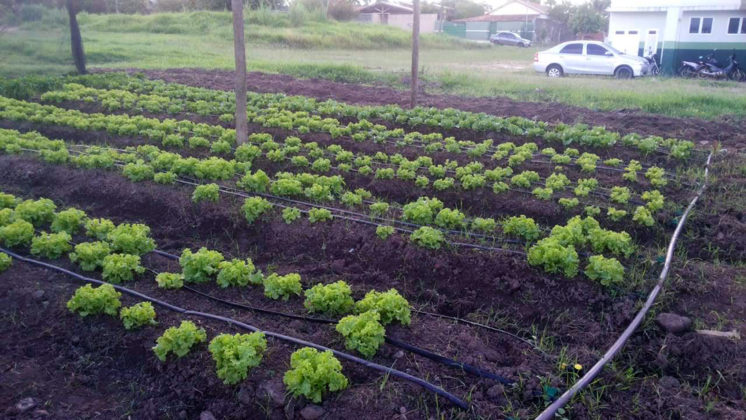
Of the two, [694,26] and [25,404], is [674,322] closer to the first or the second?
[25,404]

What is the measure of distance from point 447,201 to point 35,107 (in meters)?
10.5

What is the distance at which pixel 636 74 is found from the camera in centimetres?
2147

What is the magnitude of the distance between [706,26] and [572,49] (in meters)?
7.17

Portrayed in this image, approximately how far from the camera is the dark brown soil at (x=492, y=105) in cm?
1196

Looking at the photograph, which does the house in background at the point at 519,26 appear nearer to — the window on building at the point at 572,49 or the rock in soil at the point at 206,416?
the window on building at the point at 572,49

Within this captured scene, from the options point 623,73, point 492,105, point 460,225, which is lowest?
point 460,225

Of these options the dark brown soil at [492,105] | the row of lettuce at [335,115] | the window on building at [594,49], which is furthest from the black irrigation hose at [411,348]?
the window on building at [594,49]

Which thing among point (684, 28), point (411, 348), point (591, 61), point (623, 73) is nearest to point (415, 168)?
point (411, 348)

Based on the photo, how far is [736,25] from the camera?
23.7m

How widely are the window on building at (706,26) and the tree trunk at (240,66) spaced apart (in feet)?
75.8

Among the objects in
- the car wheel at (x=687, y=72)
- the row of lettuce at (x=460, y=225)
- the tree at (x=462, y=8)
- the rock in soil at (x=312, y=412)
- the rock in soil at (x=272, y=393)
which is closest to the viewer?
the rock in soil at (x=312, y=412)

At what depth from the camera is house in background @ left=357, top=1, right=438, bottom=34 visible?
58594mm

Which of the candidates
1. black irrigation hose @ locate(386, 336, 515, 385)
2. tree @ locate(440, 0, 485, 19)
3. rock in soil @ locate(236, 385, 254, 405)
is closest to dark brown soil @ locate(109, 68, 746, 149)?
black irrigation hose @ locate(386, 336, 515, 385)

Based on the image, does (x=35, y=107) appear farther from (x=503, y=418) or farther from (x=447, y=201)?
(x=503, y=418)
